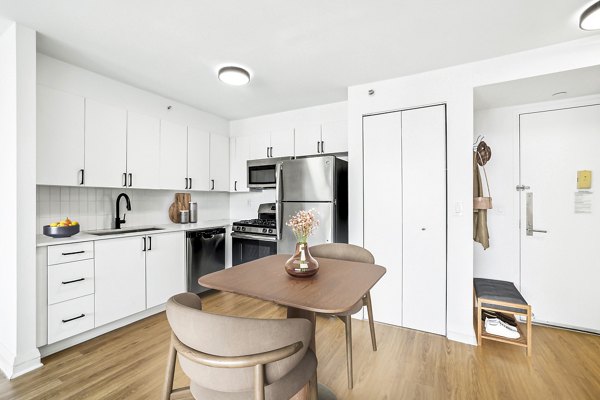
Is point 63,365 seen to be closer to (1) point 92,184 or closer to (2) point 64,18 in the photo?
(1) point 92,184

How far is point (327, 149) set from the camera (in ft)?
11.5

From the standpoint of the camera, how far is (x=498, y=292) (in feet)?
8.01

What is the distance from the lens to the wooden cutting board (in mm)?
3770

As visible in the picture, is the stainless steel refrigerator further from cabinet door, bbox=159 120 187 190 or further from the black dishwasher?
cabinet door, bbox=159 120 187 190

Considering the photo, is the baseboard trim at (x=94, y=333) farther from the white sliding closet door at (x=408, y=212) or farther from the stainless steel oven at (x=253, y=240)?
the white sliding closet door at (x=408, y=212)

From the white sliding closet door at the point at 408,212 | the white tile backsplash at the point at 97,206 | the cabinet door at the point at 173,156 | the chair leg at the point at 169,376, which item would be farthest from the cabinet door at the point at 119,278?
the white sliding closet door at the point at 408,212

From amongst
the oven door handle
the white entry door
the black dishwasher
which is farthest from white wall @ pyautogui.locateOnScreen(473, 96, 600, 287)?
the black dishwasher

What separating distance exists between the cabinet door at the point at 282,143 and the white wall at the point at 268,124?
6 cm

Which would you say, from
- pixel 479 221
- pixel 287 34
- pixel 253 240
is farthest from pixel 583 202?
pixel 253 240

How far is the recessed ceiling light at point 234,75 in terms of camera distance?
8.39 ft

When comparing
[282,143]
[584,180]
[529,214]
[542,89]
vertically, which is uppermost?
[542,89]

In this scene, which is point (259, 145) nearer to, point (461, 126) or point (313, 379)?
point (461, 126)

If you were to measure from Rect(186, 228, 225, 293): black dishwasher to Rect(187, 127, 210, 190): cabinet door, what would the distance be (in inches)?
27.7

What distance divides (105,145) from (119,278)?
135 centimetres
